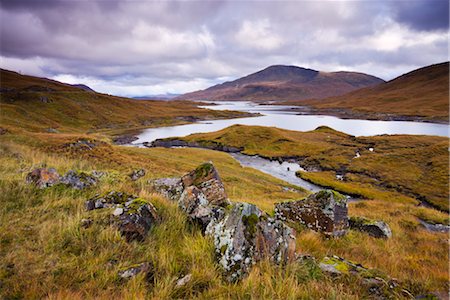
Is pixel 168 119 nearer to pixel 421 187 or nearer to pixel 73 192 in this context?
pixel 421 187

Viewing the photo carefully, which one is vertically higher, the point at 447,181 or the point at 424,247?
the point at 424,247

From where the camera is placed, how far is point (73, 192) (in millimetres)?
7910

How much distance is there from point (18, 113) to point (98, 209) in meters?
115

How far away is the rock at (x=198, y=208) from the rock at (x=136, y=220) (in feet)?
2.85

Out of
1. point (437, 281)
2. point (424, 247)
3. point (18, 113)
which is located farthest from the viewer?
point (18, 113)

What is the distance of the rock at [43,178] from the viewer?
795 cm

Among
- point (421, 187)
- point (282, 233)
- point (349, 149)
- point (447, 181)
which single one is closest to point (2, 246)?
point (282, 233)

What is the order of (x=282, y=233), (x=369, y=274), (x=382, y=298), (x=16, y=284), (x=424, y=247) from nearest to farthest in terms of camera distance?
(x=16, y=284) → (x=382, y=298) → (x=369, y=274) → (x=282, y=233) → (x=424, y=247)

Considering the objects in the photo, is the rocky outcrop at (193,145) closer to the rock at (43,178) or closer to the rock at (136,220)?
the rock at (43,178)

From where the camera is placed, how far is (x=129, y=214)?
580 centimetres

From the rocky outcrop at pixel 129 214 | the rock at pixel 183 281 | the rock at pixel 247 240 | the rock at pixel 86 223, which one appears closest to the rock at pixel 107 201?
the rocky outcrop at pixel 129 214

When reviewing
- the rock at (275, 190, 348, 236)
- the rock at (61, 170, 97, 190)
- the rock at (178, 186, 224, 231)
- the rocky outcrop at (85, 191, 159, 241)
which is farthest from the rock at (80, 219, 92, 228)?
the rock at (275, 190, 348, 236)

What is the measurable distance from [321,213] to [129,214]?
701cm

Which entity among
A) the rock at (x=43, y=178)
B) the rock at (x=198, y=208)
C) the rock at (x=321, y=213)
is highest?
the rock at (x=43, y=178)
